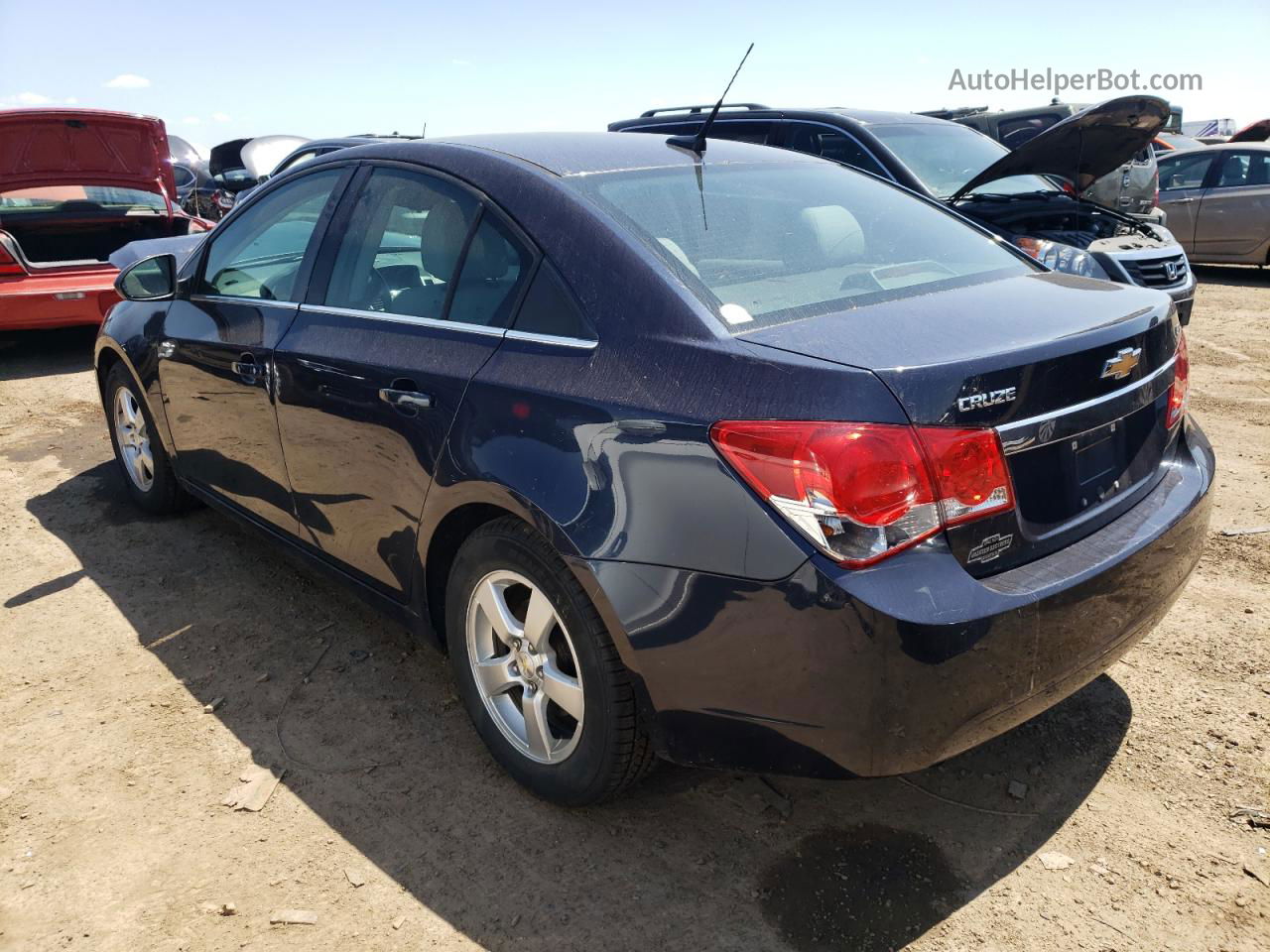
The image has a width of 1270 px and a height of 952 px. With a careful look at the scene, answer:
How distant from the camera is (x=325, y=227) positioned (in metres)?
3.22

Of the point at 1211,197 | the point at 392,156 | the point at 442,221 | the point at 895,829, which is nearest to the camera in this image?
the point at 895,829

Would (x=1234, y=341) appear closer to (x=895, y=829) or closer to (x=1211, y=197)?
(x=1211, y=197)

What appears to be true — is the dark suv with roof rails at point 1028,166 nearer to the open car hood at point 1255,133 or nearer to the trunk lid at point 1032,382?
the trunk lid at point 1032,382

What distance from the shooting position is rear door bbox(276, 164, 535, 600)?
2.62 metres

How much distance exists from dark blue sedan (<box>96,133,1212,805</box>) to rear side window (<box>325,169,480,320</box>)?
11 mm

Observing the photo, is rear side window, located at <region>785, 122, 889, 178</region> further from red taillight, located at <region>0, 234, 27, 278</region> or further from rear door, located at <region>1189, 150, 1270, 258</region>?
rear door, located at <region>1189, 150, 1270, 258</region>

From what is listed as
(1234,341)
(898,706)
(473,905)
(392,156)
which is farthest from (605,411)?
(1234,341)

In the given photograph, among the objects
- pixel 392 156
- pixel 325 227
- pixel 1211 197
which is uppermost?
pixel 392 156

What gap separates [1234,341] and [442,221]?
7.63m

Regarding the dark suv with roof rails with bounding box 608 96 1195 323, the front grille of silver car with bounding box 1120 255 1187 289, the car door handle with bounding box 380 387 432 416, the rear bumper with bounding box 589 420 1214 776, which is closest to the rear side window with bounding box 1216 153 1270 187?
the dark suv with roof rails with bounding box 608 96 1195 323

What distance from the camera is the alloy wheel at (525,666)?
2.44m

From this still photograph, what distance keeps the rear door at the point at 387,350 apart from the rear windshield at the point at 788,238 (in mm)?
371

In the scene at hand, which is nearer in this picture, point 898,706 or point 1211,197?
point 898,706

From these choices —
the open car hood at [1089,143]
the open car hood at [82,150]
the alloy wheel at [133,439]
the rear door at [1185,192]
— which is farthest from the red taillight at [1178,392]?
the rear door at [1185,192]
